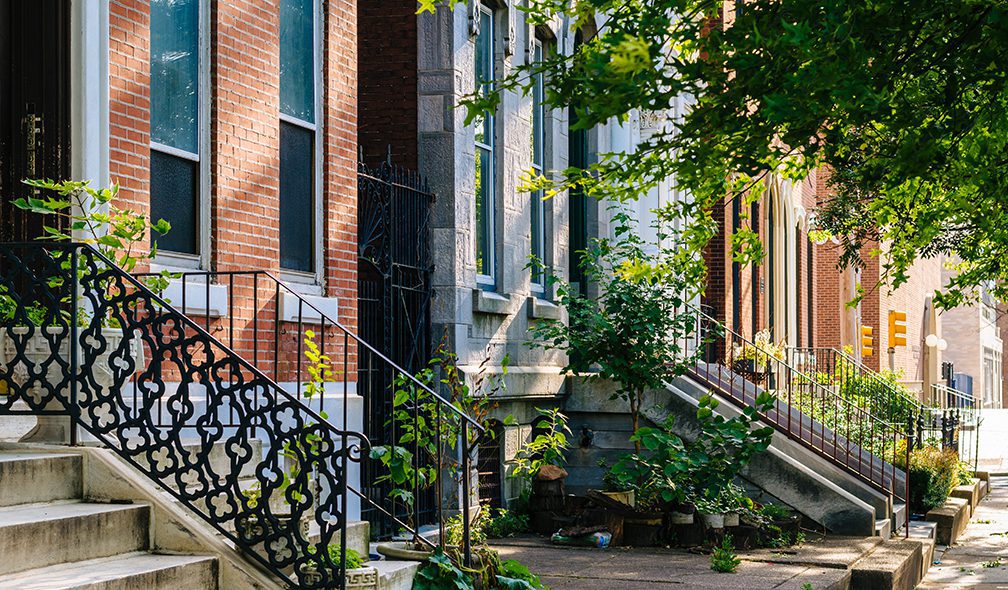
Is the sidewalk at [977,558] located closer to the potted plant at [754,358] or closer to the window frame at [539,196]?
the potted plant at [754,358]

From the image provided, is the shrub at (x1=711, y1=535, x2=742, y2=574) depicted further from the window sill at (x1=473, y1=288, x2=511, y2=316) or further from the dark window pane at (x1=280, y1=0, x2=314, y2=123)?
the dark window pane at (x1=280, y1=0, x2=314, y2=123)

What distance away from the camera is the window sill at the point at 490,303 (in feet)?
45.0

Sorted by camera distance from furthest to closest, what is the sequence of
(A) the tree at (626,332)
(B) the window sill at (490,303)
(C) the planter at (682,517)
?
1. (A) the tree at (626,332)
2. (B) the window sill at (490,303)
3. (C) the planter at (682,517)

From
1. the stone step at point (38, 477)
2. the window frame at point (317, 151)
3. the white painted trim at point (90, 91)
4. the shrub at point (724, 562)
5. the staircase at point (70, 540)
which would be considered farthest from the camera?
the shrub at point (724, 562)

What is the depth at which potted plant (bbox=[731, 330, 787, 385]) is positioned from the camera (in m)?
19.4

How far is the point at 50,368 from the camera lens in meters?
7.62

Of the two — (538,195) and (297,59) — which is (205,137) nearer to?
(297,59)

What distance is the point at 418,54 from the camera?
13.4 metres

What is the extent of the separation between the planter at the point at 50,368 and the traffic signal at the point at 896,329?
1381 inches

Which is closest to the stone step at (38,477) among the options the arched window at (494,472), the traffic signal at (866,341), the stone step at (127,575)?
the stone step at (127,575)

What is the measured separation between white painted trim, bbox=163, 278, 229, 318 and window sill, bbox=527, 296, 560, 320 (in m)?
6.32

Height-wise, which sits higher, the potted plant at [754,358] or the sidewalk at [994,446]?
the potted plant at [754,358]

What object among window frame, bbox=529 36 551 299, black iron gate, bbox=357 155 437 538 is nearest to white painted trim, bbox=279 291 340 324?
black iron gate, bbox=357 155 437 538

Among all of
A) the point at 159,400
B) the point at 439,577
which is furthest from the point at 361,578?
the point at 159,400
